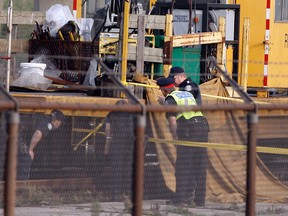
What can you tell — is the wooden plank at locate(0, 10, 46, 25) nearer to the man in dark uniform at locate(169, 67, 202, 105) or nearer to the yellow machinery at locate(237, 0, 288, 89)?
the yellow machinery at locate(237, 0, 288, 89)

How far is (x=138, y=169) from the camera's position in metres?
6.35

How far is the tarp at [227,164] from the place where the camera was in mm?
7453

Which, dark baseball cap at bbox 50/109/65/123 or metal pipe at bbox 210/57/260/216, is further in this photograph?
dark baseball cap at bbox 50/109/65/123

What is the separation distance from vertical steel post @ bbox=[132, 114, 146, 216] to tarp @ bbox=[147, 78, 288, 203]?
0.87m

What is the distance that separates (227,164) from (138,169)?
1637 mm

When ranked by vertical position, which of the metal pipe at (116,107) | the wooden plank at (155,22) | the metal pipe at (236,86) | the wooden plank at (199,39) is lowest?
the metal pipe at (116,107)

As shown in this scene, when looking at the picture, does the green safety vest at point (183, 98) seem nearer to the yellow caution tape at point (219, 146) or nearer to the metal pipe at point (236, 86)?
the yellow caution tape at point (219, 146)

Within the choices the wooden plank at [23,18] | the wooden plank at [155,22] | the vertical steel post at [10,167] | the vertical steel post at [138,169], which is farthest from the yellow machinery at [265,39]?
the vertical steel post at [10,167]

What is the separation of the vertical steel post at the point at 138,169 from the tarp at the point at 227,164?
0.87 m

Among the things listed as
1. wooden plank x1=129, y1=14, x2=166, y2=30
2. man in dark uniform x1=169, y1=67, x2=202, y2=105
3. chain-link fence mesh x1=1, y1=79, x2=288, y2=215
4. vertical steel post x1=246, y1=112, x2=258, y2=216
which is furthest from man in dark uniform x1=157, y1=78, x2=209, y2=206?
wooden plank x1=129, y1=14, x2=166, y2=30

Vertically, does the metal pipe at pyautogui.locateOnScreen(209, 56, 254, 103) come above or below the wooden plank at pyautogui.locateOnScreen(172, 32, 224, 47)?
below

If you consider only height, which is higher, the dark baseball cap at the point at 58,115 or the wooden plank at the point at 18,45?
the wooden plank at the point at 18,45

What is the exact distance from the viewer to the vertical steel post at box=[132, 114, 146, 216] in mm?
6340

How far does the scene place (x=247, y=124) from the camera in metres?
6.99
